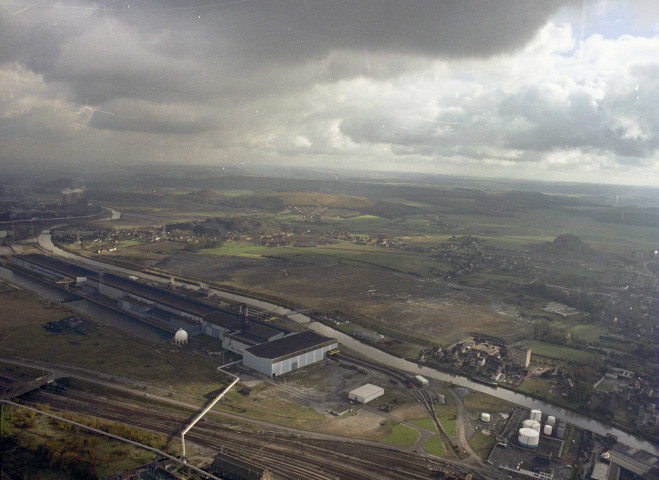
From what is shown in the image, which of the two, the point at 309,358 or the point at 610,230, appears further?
the point at 610,230

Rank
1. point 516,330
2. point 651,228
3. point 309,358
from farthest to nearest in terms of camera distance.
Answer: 1. point 651,228
2. point 516,330
3. point 309,358

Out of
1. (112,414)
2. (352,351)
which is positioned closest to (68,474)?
(112,414)

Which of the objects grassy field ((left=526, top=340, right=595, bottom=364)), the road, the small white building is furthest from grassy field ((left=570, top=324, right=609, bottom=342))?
the road

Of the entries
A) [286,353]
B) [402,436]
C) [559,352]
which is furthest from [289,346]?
[559,352]

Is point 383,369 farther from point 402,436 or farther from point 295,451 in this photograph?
point 295,451

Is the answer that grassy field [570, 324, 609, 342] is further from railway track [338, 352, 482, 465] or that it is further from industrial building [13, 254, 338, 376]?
industrial building [13, 254, 338, 376]

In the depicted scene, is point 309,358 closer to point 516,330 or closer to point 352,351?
point 352,351

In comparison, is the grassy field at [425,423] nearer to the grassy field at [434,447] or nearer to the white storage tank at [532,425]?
the grassy field at [434,447]

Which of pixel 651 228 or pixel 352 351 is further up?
pixel 651 228
